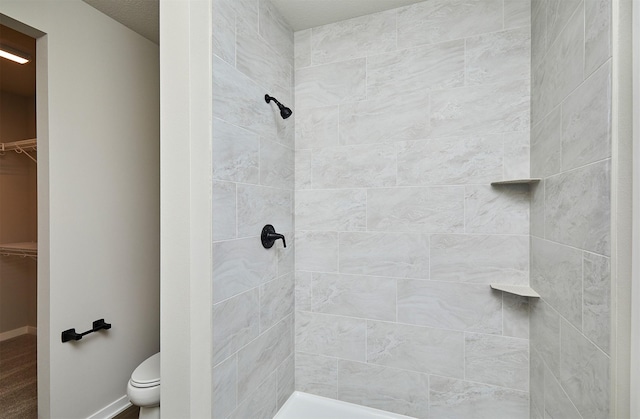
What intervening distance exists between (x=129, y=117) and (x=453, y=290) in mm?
2304

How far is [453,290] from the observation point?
5.16ft

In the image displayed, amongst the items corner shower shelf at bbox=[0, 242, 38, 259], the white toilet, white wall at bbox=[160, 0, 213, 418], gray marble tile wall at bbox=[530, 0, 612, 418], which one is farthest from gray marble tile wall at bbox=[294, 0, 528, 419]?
corner shower shelf at bbox=[0, 242, 38, 259]

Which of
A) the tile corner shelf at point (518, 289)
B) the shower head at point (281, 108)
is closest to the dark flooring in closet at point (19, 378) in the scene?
the shower head at point (281, 108)

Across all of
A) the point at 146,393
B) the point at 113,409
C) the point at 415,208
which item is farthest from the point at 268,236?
the point at 113,409

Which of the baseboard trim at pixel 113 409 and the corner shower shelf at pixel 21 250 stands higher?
the corner shower shelf at pixel 21 250

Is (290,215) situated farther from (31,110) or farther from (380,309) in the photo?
(31,110)

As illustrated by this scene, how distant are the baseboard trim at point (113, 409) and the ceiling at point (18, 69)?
249 cm

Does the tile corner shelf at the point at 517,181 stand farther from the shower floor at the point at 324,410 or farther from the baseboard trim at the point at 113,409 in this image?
the baseboard trim at the point at 113,409

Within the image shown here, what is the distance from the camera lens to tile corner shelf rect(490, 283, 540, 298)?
1333 millimetres

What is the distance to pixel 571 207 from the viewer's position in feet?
3.38

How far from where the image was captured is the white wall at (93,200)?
5.41 feet

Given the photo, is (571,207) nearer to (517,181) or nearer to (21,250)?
(517,181)

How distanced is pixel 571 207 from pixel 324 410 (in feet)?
5.14

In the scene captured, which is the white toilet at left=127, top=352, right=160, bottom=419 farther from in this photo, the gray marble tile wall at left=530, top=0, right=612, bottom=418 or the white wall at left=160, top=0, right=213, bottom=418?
the gray marble tile wall at left=530, top=0, right=612, bottom=418
